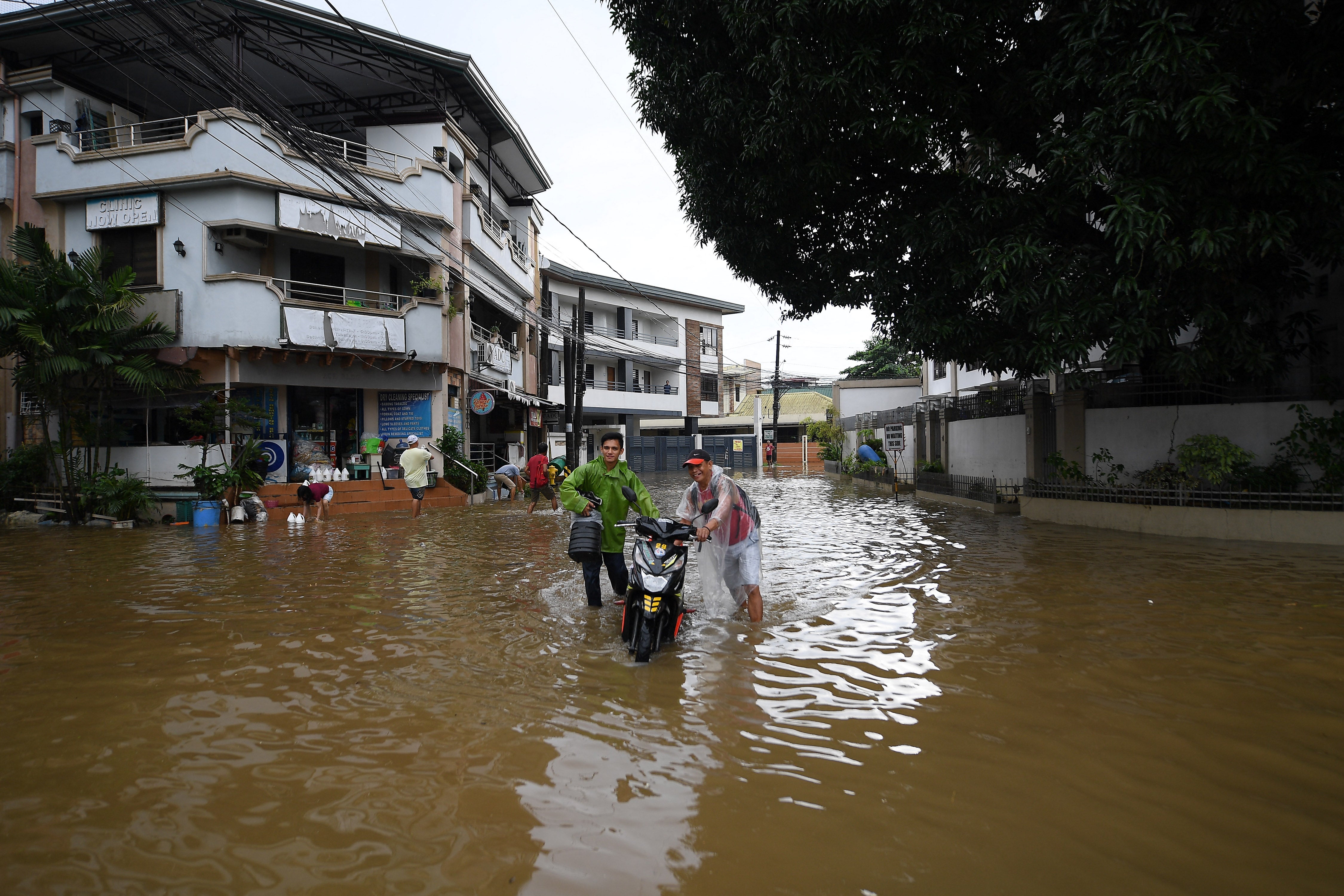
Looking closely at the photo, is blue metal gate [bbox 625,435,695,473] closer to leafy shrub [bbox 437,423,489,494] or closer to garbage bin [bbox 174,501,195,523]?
leafy shrub [bbox 437,423,489,494]

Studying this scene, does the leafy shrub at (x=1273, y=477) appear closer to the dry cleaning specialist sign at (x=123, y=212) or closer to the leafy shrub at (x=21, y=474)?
the dry cleaning specialist sign at (x=123, y=212)

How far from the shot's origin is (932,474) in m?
21.8

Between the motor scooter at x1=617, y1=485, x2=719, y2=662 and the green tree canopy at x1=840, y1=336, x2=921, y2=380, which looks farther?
the green tree canopy at x1=840, y1=336, x2=921, y2=380

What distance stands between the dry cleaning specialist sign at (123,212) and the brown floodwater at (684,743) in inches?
545

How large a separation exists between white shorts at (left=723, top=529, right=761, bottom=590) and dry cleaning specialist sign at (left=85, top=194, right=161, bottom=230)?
59.4 ft

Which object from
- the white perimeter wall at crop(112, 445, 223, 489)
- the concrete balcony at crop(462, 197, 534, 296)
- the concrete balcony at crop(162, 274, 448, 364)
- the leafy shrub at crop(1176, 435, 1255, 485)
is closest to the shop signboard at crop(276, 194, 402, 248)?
the concrete balcony at crop(162, 274, 448, 364)

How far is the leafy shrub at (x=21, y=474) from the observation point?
57.1 feet

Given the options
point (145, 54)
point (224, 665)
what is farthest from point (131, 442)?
point (224, 665)

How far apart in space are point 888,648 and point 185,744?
177 inches

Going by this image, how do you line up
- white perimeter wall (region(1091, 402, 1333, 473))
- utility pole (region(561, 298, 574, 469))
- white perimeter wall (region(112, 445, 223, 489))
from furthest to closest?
utility pole (region(561, 298, 574, 469)), white perimeter wall (region(112, 445, 223, 489)), white perimeter wall (region(1091, 402, 1333, 473))

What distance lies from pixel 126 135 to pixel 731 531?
2115 centimetres

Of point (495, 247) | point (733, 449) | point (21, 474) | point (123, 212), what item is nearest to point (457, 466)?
point (495, 247)

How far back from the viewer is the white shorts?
268 inches

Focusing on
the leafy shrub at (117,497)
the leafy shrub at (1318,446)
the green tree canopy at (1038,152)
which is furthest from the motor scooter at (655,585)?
the leafy shrub at (117,497)
